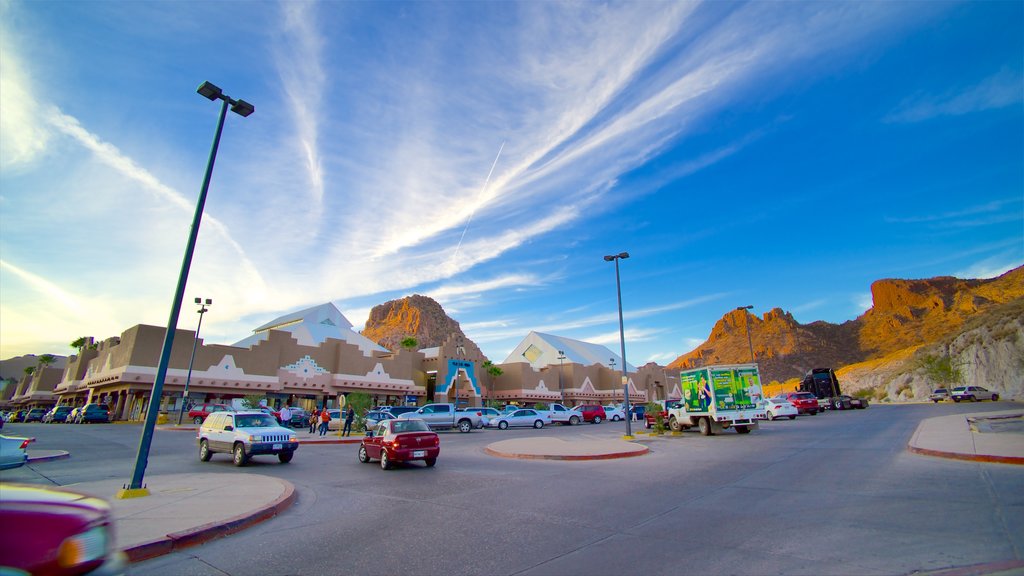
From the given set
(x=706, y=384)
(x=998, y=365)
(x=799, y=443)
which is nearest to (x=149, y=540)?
(x=799, y=443)

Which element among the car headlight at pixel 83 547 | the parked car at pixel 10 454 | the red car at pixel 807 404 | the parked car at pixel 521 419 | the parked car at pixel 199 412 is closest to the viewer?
the car headlight at pixel 83 547

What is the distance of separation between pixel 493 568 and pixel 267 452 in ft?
41.6

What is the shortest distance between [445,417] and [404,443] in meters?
20.1

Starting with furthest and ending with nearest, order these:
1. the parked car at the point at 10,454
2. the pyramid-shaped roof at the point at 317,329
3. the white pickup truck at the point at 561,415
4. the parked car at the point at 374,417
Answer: the pyramid-shaped roof at the point at 317,329 < the white pickup truck at the point at 561,415 < the parked car at the point at 374,417 < the parked car at the point at 10,454

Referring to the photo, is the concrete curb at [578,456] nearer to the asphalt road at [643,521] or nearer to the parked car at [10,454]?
the asphalt road at [643,521]

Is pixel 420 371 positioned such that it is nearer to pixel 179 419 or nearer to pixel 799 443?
pixel 179 419

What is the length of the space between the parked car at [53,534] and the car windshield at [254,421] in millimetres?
13919

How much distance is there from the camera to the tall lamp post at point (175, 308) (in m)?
8.66

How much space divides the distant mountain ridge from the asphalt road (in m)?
131

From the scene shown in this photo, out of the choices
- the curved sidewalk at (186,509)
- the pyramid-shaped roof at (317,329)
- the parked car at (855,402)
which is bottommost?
the curved sidewalk at (186,509)

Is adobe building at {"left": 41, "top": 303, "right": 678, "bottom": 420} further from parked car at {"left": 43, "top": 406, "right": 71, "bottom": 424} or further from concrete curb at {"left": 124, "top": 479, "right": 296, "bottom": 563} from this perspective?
concrete curb at {"left": 124, "top": 479, "right": 296, "bottom": 563}

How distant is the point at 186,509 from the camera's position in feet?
24.9

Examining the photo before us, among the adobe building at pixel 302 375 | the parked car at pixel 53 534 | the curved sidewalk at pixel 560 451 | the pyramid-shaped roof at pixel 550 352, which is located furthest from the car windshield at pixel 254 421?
the pyramid-shaped roof at pixel 550 352

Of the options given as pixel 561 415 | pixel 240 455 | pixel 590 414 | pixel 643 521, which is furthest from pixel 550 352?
pixel 643 521
